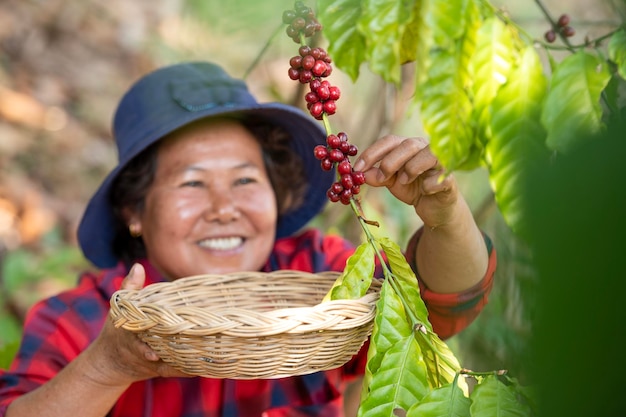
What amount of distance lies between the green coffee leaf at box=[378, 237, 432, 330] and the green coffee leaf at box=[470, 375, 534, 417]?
186mm

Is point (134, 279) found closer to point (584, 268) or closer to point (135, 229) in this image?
point (135, 229)

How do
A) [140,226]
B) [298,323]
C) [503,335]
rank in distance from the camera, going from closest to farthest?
[298,323]
[140,226]
[503,335]

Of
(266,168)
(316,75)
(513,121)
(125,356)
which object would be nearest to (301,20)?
(316,75)

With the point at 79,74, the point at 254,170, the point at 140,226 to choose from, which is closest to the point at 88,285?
the point at 140,226

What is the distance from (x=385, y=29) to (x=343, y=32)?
0.12 m

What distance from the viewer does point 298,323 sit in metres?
0.97

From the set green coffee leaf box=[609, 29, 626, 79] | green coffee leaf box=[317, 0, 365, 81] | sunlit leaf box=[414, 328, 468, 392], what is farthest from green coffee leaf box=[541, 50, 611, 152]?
sunlit leaf box=[414, 328, 468, 392]

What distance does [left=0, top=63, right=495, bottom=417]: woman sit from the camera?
50.3 inches

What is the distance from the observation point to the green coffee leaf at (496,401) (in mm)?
795

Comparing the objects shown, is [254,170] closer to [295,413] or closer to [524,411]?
[295,413]

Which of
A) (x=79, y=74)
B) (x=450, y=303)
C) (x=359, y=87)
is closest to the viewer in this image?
(x=450, y=303)

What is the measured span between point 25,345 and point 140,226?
15.6 inches

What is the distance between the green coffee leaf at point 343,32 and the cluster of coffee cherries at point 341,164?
0.46ft

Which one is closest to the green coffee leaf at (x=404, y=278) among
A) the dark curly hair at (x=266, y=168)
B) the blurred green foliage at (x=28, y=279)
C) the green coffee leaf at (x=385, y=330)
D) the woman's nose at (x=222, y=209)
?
the green coffee leaf at (x=385, y=330)
